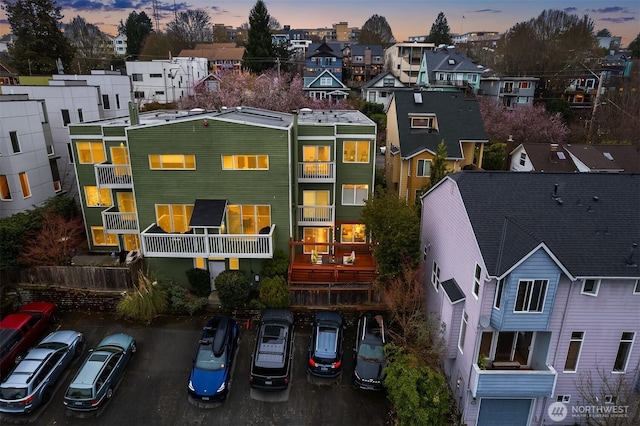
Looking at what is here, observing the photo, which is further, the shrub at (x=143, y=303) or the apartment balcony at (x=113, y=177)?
the apartment balcony at (x=113, y=177)

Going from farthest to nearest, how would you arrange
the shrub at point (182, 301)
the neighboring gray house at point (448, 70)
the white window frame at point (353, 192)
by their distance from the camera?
the neighboring gray house at point (448, 70) → the white window frame at point (353, 192) → the shrub at point (182, 301)

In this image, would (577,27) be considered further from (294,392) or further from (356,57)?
(294,392)

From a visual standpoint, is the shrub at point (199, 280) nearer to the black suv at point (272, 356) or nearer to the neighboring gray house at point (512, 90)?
the black suv at point (272, 356)

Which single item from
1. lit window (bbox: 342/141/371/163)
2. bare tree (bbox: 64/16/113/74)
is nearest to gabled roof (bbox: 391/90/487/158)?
lit window (bbox: 342/141/371/163)

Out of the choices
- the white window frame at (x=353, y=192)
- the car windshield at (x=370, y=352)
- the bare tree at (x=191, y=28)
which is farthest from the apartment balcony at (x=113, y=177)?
the bare tree at (x=191, y=28)

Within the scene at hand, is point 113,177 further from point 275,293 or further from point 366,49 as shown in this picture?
point 366,49

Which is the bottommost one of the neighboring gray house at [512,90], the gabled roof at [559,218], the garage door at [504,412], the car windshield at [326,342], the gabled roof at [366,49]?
the garage door at [504,412]

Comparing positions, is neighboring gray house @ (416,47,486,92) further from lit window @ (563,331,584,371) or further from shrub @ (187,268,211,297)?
lit window @ (563,331,584,371)

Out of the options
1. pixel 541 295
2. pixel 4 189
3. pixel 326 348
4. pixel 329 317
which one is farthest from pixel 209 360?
pixel 4 189

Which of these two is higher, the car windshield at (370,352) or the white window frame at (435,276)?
the white window frame at (435,276)
